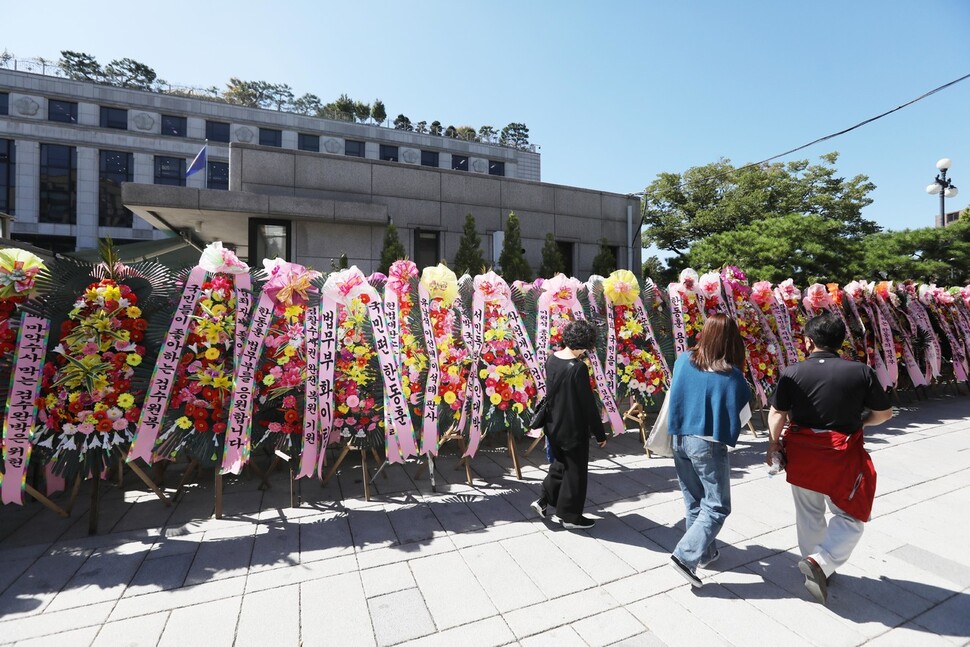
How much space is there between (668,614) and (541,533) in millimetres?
1190

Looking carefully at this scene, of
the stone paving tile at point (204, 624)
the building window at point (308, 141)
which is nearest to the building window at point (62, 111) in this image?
the building window at point (308, 141)

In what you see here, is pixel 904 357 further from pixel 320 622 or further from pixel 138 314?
pixel 138 314

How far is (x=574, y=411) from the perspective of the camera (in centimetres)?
357

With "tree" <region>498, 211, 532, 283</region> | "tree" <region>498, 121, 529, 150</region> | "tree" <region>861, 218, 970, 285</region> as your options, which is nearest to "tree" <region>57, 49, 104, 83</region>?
"tree" <region>498, 121, 529, 150</region>

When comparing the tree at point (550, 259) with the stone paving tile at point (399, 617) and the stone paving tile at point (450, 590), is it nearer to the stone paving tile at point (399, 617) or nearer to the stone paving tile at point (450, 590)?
the stone paving tile at point (450, 590)

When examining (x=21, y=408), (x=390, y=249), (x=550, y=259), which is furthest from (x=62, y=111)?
(x=21, y=408)

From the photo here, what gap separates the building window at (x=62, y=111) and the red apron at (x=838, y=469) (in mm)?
45505

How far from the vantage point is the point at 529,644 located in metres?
2.43

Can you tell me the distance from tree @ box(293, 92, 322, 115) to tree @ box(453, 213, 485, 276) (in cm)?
3043

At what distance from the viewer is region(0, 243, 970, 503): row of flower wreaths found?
3629 millimetres

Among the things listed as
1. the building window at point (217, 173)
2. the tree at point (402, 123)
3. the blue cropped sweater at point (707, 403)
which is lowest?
the blue cropped sweater at point (707, 403)

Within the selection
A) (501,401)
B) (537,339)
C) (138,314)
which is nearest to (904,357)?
(537,339)

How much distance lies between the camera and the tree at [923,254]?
15148mm

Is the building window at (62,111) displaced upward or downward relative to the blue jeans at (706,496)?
upward
